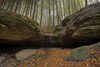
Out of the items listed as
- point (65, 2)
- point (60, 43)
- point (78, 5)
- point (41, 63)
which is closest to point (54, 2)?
point (65, 2)

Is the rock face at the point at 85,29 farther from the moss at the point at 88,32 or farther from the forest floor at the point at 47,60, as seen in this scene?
the forest floor at the point at 47,60

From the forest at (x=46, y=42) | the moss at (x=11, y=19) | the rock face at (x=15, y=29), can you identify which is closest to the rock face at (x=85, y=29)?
the forest at (x=46, y=42)

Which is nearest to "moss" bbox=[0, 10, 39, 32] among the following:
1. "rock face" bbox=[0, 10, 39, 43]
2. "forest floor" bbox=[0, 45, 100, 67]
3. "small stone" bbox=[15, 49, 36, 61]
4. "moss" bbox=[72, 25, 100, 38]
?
"rock face" bbox=[0, 10, 39, 43]

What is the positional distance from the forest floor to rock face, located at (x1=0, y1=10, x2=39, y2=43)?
150cm

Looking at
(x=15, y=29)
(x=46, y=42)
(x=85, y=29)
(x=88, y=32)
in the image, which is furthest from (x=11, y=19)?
(x=88, y=32)

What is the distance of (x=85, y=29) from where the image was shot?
12.9 meters

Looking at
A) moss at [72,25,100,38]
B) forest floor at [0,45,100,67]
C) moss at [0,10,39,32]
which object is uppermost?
moss at [0,10,39,32]

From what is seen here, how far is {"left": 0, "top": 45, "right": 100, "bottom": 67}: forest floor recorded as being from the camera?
32.1 ft

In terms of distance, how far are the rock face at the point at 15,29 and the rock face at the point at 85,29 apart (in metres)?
3.16

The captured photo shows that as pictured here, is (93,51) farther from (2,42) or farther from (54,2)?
(54,2)

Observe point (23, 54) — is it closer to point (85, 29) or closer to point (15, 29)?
point (15, 29)

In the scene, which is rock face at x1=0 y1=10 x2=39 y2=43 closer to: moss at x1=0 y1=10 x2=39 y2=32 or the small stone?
moss at x1=0 y1=10 x2=39 y2=32

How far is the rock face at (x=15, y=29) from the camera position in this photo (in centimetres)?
1270

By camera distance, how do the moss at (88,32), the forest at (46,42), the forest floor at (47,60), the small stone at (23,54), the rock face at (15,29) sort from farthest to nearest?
the small stone at (23,54), the rock face at (15,29), the moss at (88,32), the forest at (46,42), the forest floor at (47,60)
